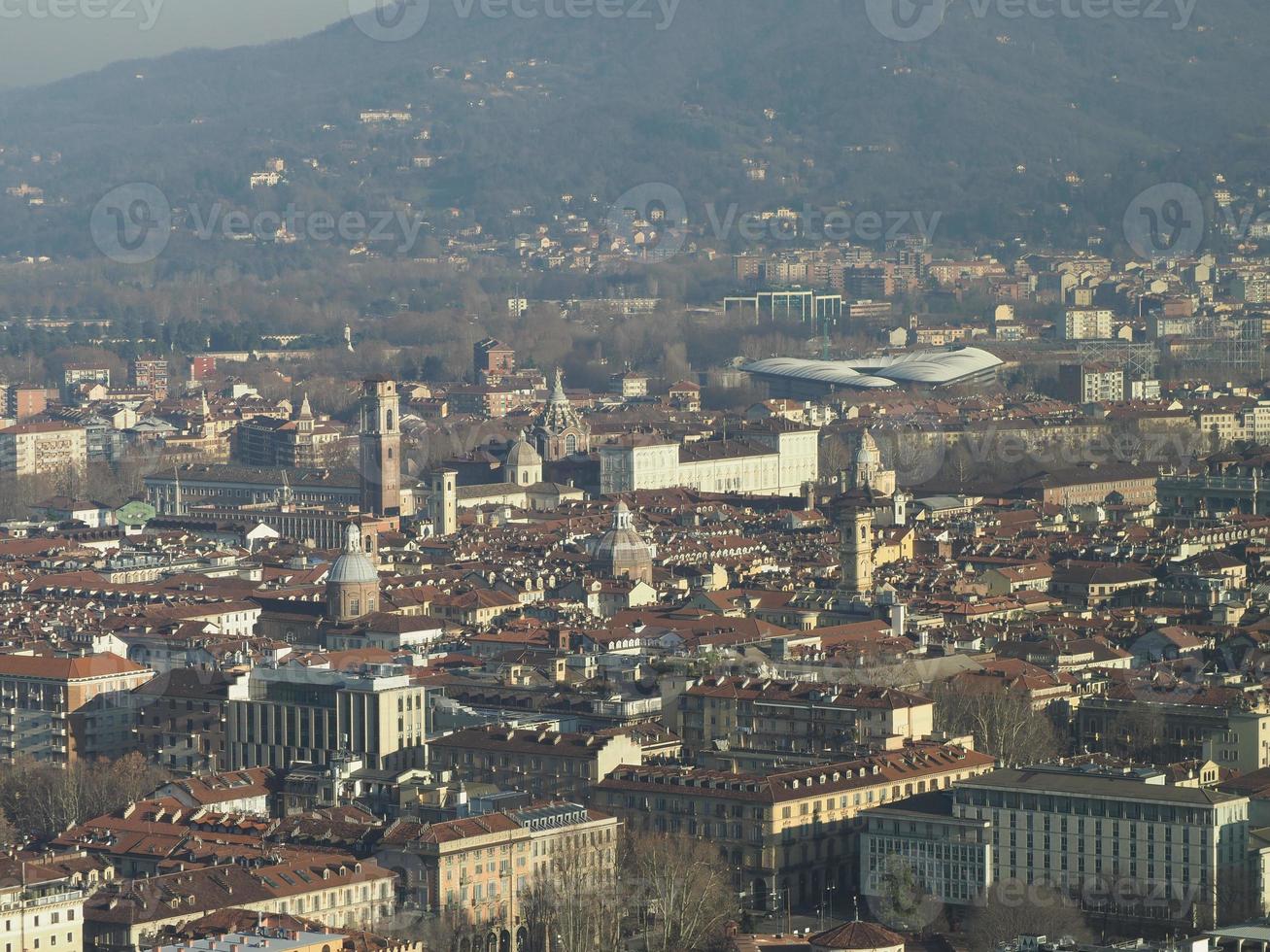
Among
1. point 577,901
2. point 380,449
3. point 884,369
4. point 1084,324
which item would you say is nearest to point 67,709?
point 577,901

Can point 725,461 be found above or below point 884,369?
below

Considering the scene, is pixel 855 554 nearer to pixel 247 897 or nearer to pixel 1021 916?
pixel 1021 916

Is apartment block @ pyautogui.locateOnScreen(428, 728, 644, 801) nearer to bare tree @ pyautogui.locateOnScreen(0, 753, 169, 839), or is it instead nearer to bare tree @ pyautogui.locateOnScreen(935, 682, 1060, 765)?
bare tree @ pyautogui.locateOnScreen(0, 753, 169, 839)

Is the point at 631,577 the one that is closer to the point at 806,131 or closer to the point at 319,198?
the point at 319,198

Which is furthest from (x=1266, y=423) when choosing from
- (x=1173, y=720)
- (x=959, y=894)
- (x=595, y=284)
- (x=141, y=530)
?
(x=595, y=284)

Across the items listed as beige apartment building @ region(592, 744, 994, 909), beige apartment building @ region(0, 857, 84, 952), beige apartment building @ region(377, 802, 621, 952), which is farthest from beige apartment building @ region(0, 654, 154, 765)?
beige apartment building @ region(0, 857, 84, 952)

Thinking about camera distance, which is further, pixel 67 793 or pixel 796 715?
pixel 796 715

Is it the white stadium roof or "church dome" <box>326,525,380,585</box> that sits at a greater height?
the white stadium roof
